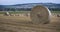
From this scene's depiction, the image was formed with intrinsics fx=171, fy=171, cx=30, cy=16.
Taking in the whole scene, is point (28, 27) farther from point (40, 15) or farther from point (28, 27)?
point (40, 15)

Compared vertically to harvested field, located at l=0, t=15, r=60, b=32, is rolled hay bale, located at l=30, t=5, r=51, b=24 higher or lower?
higher

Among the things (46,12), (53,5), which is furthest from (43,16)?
(53,5)

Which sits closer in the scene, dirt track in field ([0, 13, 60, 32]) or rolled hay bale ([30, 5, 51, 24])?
dirt track in field ([0, 13, 60, 32])

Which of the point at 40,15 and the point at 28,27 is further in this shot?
the point at 40,15

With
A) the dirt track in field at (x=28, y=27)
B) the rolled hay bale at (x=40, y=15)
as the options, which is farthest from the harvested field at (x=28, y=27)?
the rolled hay bale at (x=40, y=15)

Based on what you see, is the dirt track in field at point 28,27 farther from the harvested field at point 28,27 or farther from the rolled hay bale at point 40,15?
the rolled hay bale at point 40,15

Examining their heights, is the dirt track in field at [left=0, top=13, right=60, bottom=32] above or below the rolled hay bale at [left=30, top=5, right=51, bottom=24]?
below

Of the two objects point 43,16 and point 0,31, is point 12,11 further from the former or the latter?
point 0,31

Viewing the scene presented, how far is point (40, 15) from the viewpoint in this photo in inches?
114

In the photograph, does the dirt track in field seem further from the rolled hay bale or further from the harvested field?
the rolled hay bale

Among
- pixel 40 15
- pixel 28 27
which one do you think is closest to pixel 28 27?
pixel 28 27

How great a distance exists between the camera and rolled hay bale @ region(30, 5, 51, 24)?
9.11 ft

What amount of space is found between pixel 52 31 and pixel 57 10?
2.01m

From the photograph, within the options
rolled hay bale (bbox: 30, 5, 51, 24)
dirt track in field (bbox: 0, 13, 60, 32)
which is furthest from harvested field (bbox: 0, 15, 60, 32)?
rolled hay bale (bbox: 30, 5, 51, 24)
